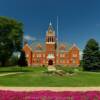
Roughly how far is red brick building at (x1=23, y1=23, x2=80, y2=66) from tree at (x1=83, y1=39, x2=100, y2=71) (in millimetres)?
42673

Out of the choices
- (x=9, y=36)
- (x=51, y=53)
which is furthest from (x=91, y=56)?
(x=51, y=53)

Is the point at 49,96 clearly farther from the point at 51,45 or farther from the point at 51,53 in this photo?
the point at 51,53

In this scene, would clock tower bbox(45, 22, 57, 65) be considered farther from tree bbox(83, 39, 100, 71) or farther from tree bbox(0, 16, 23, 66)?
tree bbox(0, 16, 23, 66)

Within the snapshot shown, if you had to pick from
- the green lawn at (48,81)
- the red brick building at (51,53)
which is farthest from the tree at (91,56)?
the red brick building at (51,53)

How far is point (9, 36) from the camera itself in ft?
168

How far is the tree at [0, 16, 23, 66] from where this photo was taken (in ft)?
167

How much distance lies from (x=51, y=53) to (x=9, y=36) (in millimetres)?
54736

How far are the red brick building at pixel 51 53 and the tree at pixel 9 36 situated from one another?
48711 mm

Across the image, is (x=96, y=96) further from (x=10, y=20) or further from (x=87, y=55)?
(x=87, y=55)

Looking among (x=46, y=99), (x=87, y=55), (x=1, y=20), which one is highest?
(x=1, y=20)

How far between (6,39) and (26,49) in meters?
56.7

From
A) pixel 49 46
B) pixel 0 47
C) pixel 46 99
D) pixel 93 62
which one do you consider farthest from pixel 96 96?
pixel 49 46

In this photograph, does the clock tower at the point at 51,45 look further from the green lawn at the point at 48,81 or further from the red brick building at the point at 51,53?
the green lawn at the point at 48,81

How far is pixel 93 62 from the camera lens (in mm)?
59156
